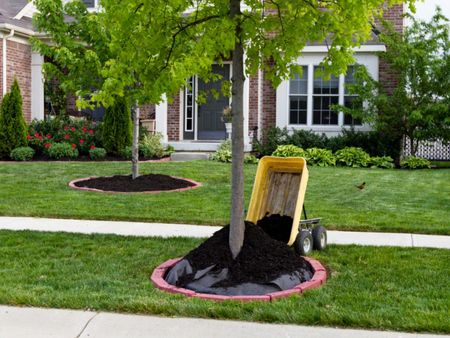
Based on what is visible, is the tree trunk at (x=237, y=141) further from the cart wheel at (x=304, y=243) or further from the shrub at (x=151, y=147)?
the shrub at (x=151, y=147)

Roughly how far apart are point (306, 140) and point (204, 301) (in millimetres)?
13363

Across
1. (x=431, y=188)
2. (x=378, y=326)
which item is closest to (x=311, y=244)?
(x=378, y=326)

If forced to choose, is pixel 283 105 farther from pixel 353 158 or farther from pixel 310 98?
pixel 353 158

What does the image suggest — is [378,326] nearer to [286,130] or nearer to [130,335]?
[130,335]

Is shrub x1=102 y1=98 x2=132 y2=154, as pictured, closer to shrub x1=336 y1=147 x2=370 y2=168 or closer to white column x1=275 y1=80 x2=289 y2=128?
white column x1=275 y1=80 x2=289 y2=128

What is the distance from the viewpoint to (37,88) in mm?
19594

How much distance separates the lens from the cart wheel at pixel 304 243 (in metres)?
6.33

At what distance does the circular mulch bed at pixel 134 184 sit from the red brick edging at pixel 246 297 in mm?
5523

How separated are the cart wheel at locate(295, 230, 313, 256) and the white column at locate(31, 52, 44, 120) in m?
15.1

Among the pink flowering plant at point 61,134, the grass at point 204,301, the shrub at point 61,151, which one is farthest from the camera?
the pink flowering plant at point 61,134

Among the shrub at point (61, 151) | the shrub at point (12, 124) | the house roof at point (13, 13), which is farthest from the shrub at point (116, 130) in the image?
the house roof at point (13, 13)

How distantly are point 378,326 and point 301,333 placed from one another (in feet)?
1.86

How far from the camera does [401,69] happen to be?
55.6 feet

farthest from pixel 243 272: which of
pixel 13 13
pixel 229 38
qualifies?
pixel 13 13
